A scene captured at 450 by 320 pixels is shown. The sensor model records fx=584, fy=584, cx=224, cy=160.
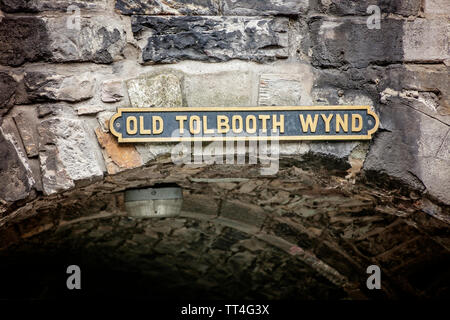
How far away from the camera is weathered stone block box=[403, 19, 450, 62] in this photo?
7.14 feet

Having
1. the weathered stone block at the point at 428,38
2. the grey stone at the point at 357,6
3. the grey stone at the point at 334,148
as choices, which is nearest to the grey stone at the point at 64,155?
the grey stone at the point at 334,148

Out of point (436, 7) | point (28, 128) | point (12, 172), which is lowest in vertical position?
point (12, 172)

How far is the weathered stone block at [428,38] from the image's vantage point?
218 centimetres

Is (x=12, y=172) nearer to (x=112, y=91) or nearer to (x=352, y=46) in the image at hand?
(x=112, y=91)

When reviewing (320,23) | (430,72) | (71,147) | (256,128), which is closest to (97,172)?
(71,147)

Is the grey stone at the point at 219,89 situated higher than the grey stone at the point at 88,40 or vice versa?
the grey stone at the point at 88,40

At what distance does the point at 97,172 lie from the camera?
207 cm

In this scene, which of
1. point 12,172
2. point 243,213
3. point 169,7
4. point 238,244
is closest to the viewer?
point 12,172

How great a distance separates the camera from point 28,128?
80.7 inches

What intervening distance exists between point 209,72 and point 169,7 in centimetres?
28

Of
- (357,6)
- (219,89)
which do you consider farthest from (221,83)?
(357,6)

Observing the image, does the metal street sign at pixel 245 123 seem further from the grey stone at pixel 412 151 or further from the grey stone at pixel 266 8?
the grey stone at pixel 266 8

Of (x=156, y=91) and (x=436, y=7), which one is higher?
(x=436, y=7)
